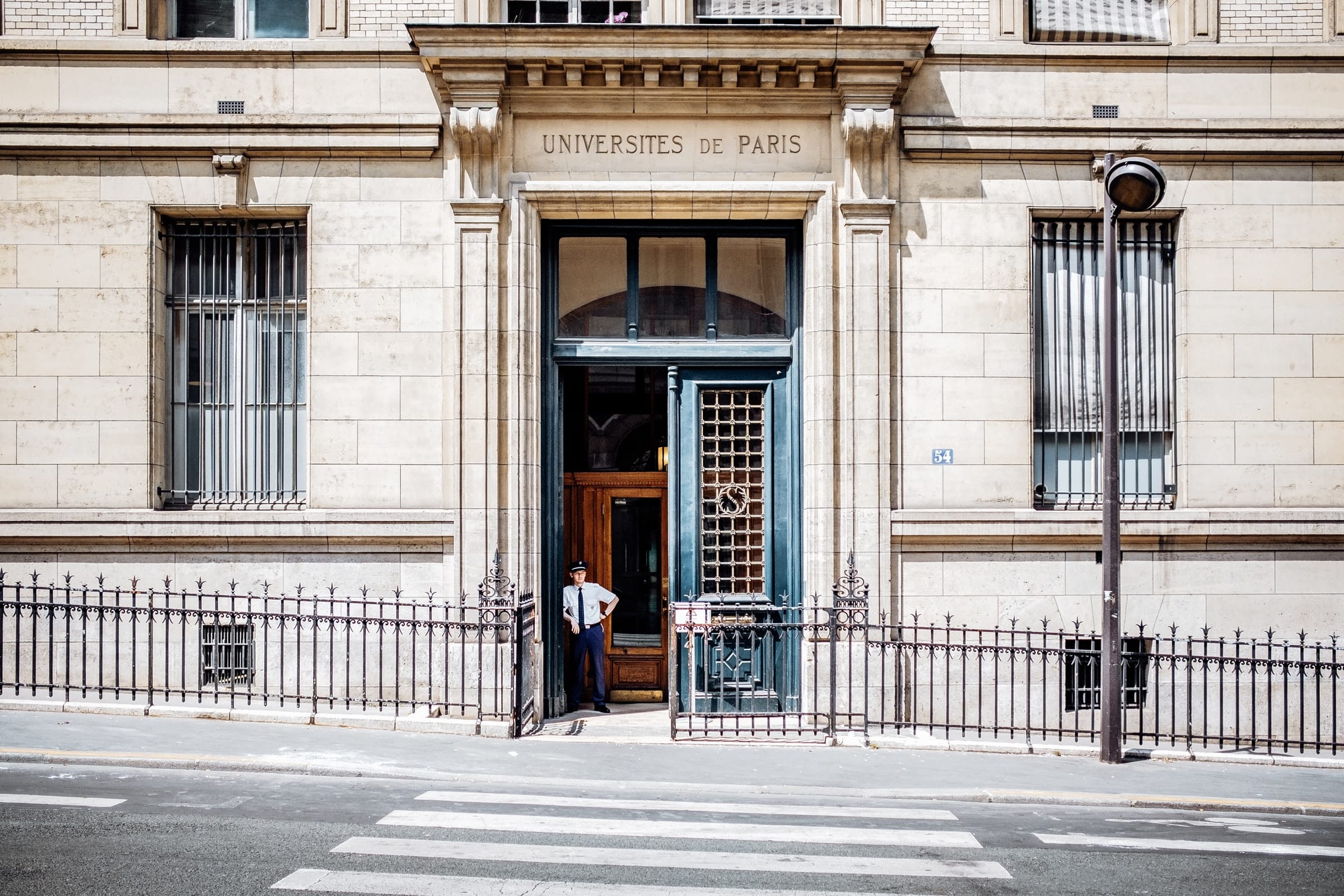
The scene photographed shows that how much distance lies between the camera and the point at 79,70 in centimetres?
1236

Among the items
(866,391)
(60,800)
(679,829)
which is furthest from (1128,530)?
(60,800)

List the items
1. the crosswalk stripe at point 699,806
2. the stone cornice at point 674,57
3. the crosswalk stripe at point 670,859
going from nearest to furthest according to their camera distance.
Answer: the crosswalk stripe at point 670,859, the crosswalk stripe at point 699,806, the stone cornice at point 674,57

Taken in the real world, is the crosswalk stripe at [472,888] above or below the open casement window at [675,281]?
below

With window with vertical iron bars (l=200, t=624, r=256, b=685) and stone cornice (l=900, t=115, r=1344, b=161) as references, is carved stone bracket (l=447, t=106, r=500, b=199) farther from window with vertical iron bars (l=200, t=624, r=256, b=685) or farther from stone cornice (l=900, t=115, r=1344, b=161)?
window with vertical iron bars (l=200, t=624, r=256, b=685)

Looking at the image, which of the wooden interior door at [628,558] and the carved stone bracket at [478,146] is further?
the wooden interior door at [628,558]

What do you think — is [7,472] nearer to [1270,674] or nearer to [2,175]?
[2,175]

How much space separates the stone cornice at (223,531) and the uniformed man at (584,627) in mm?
1533

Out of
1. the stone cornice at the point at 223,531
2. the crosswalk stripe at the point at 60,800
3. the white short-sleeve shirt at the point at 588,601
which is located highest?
the stone cornice at the point at 223,531

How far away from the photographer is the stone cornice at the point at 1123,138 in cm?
1241

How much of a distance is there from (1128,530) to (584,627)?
6052 mm

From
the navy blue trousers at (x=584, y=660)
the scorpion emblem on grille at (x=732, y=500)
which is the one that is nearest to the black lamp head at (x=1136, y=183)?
the scorpion emblem on grille at (x=732, y=500)

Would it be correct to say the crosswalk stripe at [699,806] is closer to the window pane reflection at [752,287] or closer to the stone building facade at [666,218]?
the stone building facade at [666,218]

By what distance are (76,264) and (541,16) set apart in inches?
228

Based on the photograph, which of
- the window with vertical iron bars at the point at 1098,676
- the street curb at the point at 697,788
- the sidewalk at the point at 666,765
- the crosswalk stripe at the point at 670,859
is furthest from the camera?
the window with vertical iron bars at the point at 1098,676
